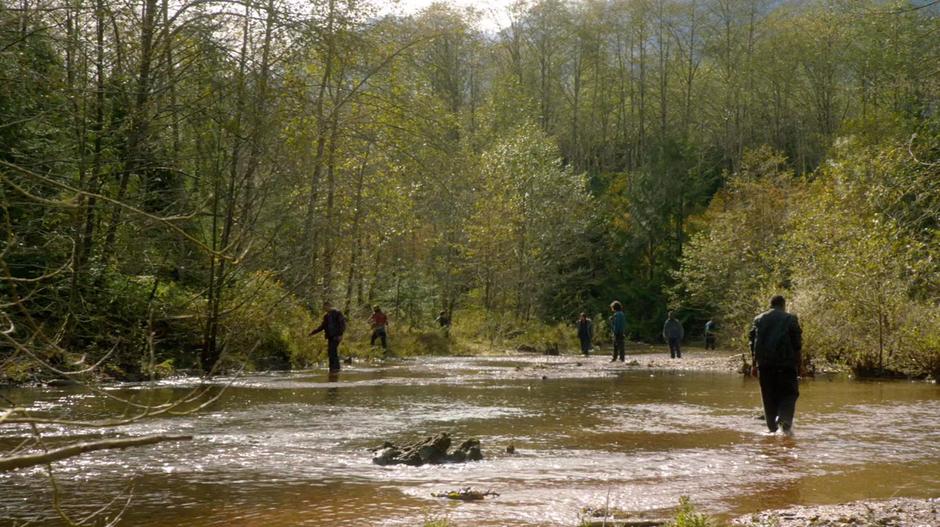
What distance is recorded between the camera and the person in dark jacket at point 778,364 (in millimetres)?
12859

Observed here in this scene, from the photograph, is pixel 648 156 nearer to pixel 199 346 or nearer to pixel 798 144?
pixel 798 144

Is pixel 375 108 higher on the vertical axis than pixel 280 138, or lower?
higher

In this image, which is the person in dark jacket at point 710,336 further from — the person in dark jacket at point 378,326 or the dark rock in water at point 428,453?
the dark rock in water at point 428,453

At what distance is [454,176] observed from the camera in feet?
104

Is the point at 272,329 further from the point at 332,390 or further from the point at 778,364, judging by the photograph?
the point at 778,364

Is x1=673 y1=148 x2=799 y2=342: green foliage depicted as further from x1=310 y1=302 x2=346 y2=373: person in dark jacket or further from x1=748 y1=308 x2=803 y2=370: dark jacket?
x1=748 y1=308 x2=803 y2=370: dark jacket

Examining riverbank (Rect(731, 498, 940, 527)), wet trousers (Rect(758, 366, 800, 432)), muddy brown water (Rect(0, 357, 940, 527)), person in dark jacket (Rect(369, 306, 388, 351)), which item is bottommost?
muddy brown water (Rect(0, 357, 940, 527))

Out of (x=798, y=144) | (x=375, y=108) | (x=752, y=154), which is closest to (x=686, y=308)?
(x=752, y=154)

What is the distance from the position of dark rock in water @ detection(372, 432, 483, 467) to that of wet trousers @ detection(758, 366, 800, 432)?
442cm

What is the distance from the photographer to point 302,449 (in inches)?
448

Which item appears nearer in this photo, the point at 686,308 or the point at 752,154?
the point at 752,154

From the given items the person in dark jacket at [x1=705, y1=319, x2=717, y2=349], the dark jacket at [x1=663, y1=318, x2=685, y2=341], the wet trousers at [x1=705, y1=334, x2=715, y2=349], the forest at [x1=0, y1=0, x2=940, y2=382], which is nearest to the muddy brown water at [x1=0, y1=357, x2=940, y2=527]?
the forest at [x1=0, y1=0, x2=940, y2=382]

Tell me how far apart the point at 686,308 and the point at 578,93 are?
21.7 metres

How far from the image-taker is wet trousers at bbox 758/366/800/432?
1281 centimetres
